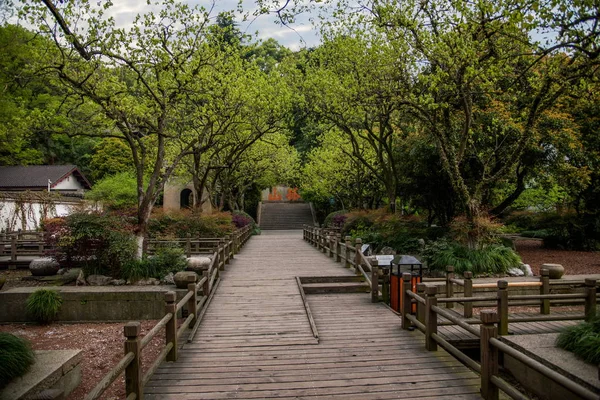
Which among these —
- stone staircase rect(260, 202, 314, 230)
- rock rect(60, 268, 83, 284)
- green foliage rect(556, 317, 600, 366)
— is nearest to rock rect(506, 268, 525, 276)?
green foliage rect(556, 317, 600, 366)

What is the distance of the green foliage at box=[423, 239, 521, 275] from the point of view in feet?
39.3

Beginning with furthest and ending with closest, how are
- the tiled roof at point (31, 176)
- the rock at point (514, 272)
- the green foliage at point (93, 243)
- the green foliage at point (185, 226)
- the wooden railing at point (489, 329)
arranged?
1. the tiled roof at point (31, 176)
2. the green foliage at point (185, 226)
3. the rock at point (514, 272)
4. the green foliage at point (93, 243)
5. the wooden railing at point (489, 329)

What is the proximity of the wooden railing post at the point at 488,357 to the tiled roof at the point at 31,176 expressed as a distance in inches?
1216

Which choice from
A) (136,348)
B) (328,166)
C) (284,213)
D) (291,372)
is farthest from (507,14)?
(284,213)

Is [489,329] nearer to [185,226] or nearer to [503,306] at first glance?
[503,306]

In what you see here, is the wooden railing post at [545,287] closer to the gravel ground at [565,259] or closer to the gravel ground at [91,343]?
the gravel ground at [565,259]

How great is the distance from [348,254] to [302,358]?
23.3 ft

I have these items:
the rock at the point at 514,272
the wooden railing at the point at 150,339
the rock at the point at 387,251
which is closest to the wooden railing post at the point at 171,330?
the wooden railing at the point at 150,339

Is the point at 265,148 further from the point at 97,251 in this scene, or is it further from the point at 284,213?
the point at 97,251

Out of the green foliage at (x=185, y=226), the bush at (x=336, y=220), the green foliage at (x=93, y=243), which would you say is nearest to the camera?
the green foliage at (x=93, y=243)

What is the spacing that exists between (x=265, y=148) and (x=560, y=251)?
1701cm

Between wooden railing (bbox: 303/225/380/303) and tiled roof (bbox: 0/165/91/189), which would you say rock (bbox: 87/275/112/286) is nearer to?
wooden railing (bbox: 303/225/380/303)

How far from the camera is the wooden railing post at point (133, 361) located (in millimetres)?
4762

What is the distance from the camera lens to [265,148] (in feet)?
92.8
